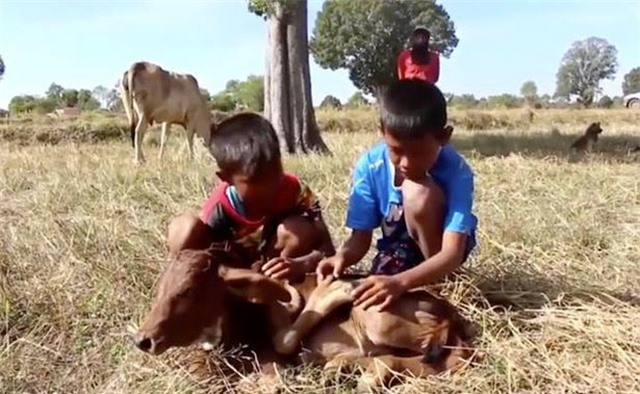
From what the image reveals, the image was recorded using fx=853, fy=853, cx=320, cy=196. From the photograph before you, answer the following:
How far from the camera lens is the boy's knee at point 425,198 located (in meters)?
2.25

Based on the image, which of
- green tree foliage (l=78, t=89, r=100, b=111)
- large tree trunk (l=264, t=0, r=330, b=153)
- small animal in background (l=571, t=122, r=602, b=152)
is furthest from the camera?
green tree foliage (l=78, t=89, r=100, b=111)

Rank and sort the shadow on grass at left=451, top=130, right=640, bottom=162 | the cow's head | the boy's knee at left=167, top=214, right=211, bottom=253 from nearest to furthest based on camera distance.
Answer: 1. the cow's head
2. the boy's knee at left=167, top=214, right=211, bottom=253
3. the shadow on grass at left=451, top=130, right=640, bottom=162

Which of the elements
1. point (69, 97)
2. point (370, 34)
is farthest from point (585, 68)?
point (69, 97)

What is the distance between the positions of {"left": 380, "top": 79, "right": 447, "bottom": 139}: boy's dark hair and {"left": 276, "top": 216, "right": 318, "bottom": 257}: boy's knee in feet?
1.36

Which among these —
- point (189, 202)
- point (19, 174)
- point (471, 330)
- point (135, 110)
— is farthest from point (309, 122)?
point (471, 330)

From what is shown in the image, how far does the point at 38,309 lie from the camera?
2645 mm

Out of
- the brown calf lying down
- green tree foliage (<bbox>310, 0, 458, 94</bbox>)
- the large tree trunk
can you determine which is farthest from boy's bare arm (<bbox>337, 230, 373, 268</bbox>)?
green tree foliage (<bbox>310, 0, 458, 94</bbox>)

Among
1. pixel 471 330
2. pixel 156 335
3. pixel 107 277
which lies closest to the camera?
pixel 156 335

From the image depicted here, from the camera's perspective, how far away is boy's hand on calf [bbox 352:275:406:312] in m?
2.07

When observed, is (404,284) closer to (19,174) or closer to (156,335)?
(156,335)

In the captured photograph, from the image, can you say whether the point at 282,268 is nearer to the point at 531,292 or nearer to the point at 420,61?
the point at 531,292

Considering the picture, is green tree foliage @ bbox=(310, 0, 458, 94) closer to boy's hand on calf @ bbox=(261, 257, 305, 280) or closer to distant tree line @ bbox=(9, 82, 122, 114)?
distant tree line @ bbox=(9, 82, 122, 114)

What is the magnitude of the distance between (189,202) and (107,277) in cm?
149

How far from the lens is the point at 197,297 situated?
6.76ft
